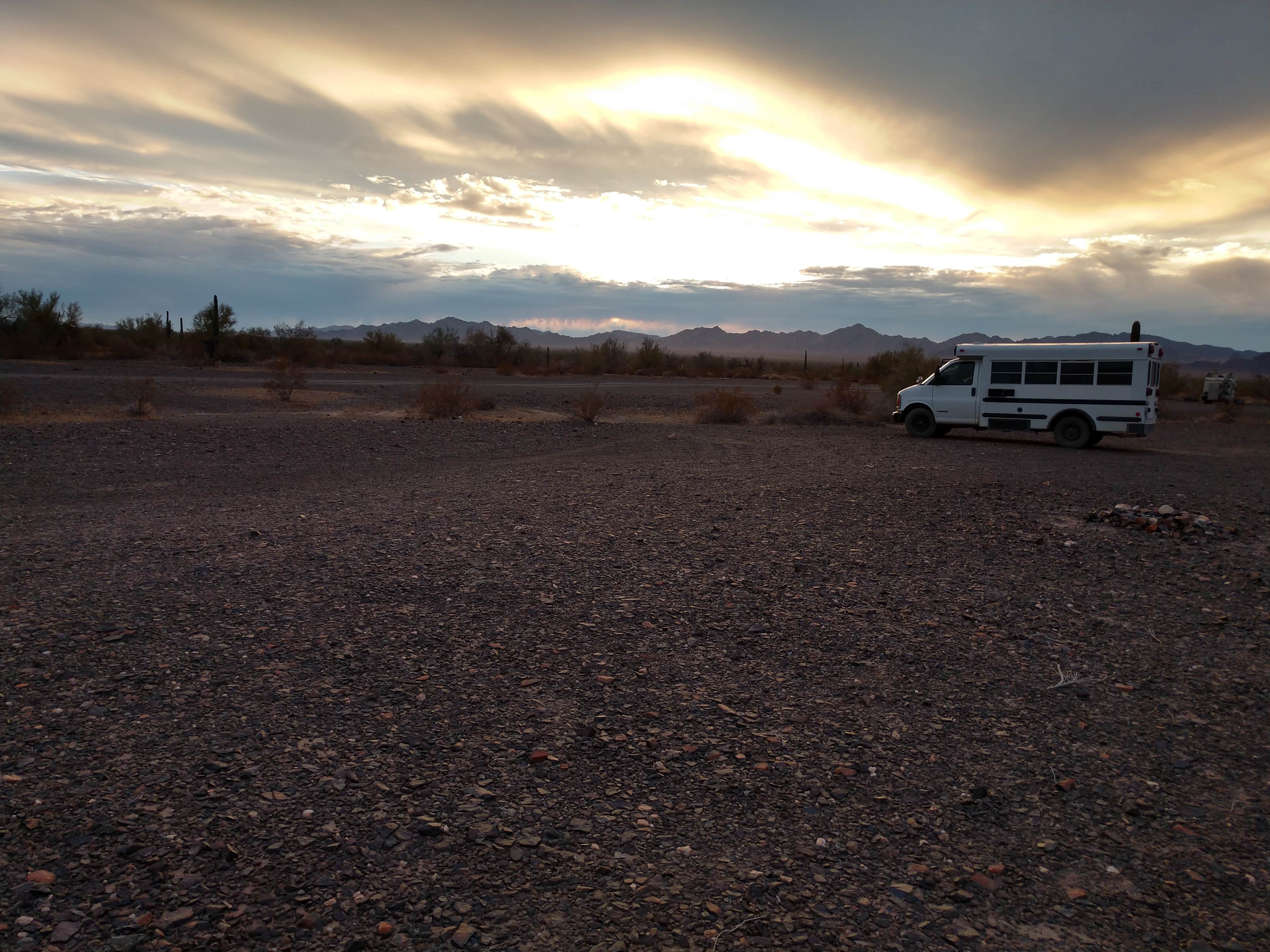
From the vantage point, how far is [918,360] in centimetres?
4675

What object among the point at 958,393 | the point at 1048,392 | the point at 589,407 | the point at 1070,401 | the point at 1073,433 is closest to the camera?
the point at 1070,401

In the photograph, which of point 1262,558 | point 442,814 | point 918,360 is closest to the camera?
point 442,814

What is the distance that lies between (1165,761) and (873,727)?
1.45 metres

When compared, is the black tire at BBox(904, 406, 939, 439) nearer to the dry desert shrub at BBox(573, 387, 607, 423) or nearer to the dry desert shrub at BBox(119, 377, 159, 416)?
the dry desert shrub at BBox(573, 387, 607, 423)

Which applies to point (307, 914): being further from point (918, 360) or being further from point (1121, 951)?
point (918, 360)

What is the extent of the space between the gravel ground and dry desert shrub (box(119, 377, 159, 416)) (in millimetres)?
11868

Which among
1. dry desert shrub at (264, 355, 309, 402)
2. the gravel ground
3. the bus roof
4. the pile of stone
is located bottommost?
the gravel ground

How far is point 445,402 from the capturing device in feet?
76.5

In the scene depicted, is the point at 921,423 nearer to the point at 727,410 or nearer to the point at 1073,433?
the point at 1073,433

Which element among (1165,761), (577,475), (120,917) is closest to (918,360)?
(577,475)

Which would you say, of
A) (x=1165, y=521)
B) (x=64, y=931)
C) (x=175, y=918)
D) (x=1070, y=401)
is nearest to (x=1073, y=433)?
(x=1070, y=401)

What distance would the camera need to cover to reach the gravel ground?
3.07 m

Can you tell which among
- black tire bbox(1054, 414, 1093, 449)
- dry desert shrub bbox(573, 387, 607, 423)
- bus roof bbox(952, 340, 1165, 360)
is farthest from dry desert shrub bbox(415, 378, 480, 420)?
black tire bbox(1054, 414, 1093, 449)

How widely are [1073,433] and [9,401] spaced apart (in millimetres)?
24385
